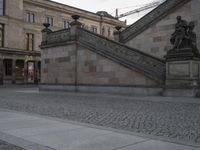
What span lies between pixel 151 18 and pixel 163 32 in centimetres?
168

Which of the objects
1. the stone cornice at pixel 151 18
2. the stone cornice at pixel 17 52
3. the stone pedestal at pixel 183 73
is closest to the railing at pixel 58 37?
the stone cornice at pixel 151 18

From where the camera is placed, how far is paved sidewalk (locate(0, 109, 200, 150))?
5.89m

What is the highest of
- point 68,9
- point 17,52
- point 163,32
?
point 68,9

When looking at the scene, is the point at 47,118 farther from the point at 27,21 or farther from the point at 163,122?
the point at 27,21

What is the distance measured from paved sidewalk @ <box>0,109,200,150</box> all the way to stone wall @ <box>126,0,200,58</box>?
16.7 m

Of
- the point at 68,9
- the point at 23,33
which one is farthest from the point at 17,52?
the point at 68,9

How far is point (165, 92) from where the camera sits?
17.7 meters

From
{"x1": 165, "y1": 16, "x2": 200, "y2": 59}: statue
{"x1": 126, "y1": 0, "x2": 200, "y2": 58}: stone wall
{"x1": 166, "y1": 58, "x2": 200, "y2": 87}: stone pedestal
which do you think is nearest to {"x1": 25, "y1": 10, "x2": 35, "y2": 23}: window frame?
{"x1": 126, "y1": 0, "x2": 200, "y2": 58}: stone wall

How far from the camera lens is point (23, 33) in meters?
57.8

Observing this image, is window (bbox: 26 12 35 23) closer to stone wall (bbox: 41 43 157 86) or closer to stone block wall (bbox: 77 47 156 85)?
stone wall (bbox: 41 43 157 86)

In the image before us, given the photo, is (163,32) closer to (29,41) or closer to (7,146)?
(7,146)

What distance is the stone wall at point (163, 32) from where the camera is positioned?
2258 cm

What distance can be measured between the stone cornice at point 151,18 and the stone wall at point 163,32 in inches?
10.8

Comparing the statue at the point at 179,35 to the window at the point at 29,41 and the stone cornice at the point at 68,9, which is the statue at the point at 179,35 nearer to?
the window at the point at 29,41
